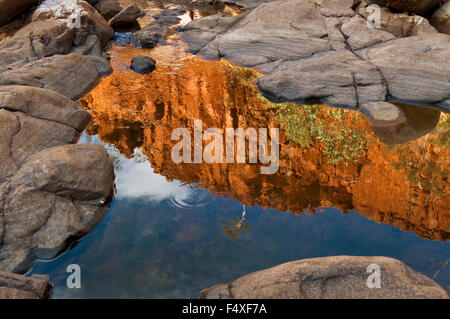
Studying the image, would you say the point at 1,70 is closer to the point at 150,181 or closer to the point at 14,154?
the point at 14,154

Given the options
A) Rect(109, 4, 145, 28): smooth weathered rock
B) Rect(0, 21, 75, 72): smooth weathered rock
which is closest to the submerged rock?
Rect(0, 21, 75, 72): smooth weathered rock

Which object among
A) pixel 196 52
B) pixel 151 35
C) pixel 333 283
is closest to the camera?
pixel 333 283

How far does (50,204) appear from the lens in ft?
21.5

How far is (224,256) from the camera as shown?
254 inches

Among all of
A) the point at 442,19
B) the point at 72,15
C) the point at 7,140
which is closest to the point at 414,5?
the point at 442,19

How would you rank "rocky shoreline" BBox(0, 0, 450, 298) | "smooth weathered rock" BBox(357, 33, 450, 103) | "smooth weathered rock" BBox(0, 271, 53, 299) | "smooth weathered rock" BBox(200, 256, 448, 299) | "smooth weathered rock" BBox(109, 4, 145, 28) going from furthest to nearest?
"smooth weathered rock" BBox(109, 4, 145, 28)
"smooth weathered rock" BBox(357, 33, 450, 103)
"rocky shoreline" BBox(0, 0, 450, 298)
"smooth weathered rock" BBox(0, 271, 53, 299)
"smooth weathered rock" BBox(200, 256, 448, 299)

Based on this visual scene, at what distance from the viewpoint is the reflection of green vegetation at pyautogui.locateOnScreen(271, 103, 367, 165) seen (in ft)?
30.5

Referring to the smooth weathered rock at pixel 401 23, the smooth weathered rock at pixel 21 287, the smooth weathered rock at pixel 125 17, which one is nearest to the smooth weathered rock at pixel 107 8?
the smooth weathered rock at pixel 125 17

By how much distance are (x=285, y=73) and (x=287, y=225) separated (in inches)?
247

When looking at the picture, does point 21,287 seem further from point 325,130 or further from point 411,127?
point 411,127

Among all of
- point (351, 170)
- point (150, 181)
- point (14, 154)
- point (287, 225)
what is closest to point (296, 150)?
point (351, 170)

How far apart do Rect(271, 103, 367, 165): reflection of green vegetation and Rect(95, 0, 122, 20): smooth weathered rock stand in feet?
42.8

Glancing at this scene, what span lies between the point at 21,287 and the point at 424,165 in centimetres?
801

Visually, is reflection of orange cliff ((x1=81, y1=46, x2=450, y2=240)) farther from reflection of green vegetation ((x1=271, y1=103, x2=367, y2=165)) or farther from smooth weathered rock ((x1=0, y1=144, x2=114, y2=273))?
smooth weathered rock ((x1=0, y1=144, x2=114, y2=273))
